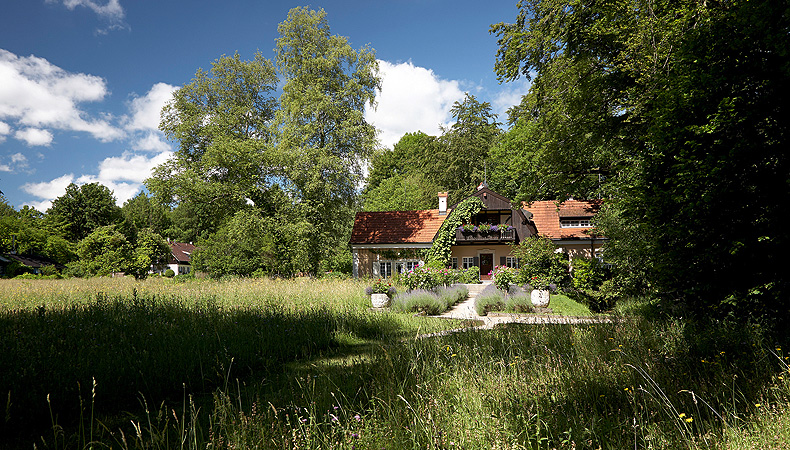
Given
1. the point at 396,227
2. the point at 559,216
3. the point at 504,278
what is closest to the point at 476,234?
the point at 396,227

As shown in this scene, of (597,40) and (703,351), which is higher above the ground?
(597,40)

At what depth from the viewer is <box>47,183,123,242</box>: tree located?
136 feet

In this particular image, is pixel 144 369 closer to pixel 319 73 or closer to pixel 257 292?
pixel 257 292

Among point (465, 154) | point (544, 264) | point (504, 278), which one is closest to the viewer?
point (504, 278)

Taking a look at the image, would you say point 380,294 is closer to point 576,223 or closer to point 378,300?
point 378,300

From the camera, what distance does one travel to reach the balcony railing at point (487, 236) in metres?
25.0

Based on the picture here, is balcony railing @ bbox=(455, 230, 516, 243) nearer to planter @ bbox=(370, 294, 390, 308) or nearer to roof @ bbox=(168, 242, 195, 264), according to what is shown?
planter @ bbox=(370, 294, 390, 308)

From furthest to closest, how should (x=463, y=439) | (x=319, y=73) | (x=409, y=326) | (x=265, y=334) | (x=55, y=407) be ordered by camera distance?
(x=319, y=73), (x=409, y=326), (x=265, y=334), (x=55, y=407), (x=463, y=439)

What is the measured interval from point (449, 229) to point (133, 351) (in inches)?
808

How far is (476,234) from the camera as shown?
82.6 ft

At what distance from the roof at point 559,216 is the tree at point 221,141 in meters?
18.4

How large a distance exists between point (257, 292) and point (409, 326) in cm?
536

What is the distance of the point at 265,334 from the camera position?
686cm

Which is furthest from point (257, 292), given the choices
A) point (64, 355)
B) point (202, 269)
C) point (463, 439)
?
point (202, 269)
